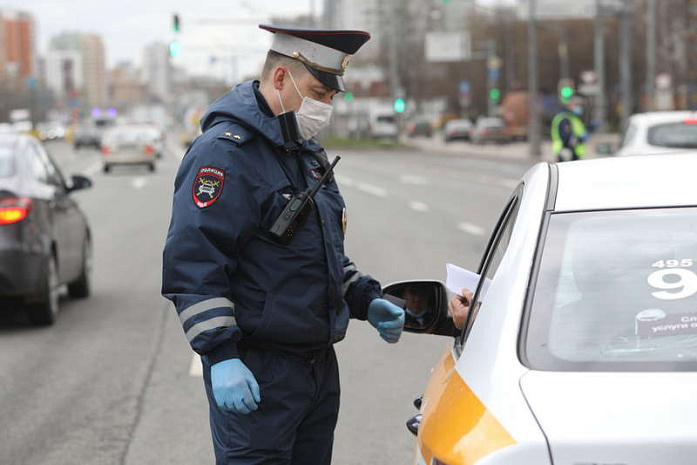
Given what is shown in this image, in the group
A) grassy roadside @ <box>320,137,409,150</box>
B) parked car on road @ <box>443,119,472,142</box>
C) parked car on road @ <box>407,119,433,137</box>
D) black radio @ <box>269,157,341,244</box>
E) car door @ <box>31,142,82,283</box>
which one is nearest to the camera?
black radio @ <box>269,157,341,244</box>

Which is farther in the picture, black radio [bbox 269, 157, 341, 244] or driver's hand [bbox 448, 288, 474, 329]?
driver's hand [bbox 448, 288, 474, 329]

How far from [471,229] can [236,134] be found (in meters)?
15.4

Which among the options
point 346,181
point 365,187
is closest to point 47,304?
point 365,187

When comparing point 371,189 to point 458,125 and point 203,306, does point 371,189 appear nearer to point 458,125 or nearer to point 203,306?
point 203,306

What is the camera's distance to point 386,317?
12.9 feet

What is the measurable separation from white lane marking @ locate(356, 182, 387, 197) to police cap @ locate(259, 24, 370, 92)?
2469 cm

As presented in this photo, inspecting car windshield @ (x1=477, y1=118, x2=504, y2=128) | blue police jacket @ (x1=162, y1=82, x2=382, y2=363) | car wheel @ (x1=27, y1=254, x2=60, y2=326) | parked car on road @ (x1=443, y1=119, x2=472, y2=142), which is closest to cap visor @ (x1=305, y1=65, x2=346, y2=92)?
blue police jacket @ (x1=162, y1=82, x2=382, y2=363)

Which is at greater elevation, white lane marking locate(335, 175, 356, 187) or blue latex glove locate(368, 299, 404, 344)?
blue latex glove locate(368, 299, 404, 344)

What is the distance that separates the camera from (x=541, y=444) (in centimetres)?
244

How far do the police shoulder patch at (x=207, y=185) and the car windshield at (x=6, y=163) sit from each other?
702cm

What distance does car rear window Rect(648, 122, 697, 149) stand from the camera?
1455cm

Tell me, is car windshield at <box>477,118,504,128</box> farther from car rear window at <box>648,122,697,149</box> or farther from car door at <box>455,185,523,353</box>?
car door at <box>455,185,523,353</box>

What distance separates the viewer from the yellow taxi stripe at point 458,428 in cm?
252

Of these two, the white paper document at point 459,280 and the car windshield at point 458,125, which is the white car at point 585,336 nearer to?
the white paper document at point 459,280
